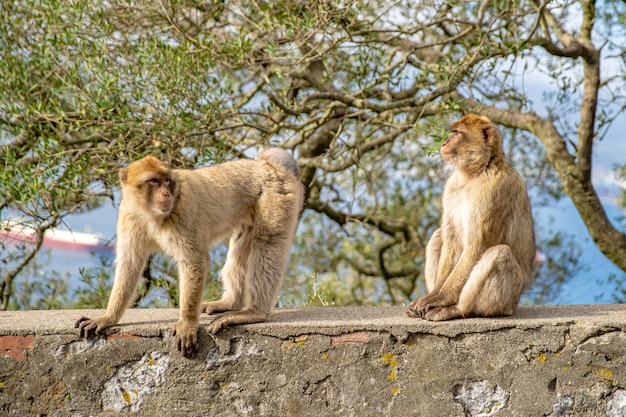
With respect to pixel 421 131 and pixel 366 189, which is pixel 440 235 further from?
pixel 366 189

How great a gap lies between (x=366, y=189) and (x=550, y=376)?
3.83 meters

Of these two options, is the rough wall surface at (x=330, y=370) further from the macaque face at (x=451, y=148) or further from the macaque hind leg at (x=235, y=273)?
the macaque face at (x=451, y=148)

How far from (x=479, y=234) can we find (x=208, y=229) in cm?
141

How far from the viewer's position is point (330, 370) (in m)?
3.67

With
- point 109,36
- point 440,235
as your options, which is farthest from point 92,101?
point 440,235

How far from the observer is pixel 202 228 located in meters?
3.89

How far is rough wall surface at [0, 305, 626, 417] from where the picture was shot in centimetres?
362

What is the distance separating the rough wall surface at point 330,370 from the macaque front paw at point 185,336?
2.1 inches

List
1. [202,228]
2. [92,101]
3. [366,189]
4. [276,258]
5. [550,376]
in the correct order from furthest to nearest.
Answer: [366,189], [92,101], [276,258], [202,228], [550,376]

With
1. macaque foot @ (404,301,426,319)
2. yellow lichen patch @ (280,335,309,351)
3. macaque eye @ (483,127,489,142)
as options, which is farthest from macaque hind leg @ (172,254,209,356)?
macaque eye @ (483,127,489,142)

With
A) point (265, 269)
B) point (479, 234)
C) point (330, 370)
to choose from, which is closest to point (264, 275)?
point (265, 269)

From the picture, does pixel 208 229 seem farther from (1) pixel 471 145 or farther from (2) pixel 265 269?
(1) pixel 471 145

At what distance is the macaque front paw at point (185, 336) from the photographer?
3.64 meters

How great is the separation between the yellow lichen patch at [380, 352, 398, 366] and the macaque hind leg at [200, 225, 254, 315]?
3.46ft
